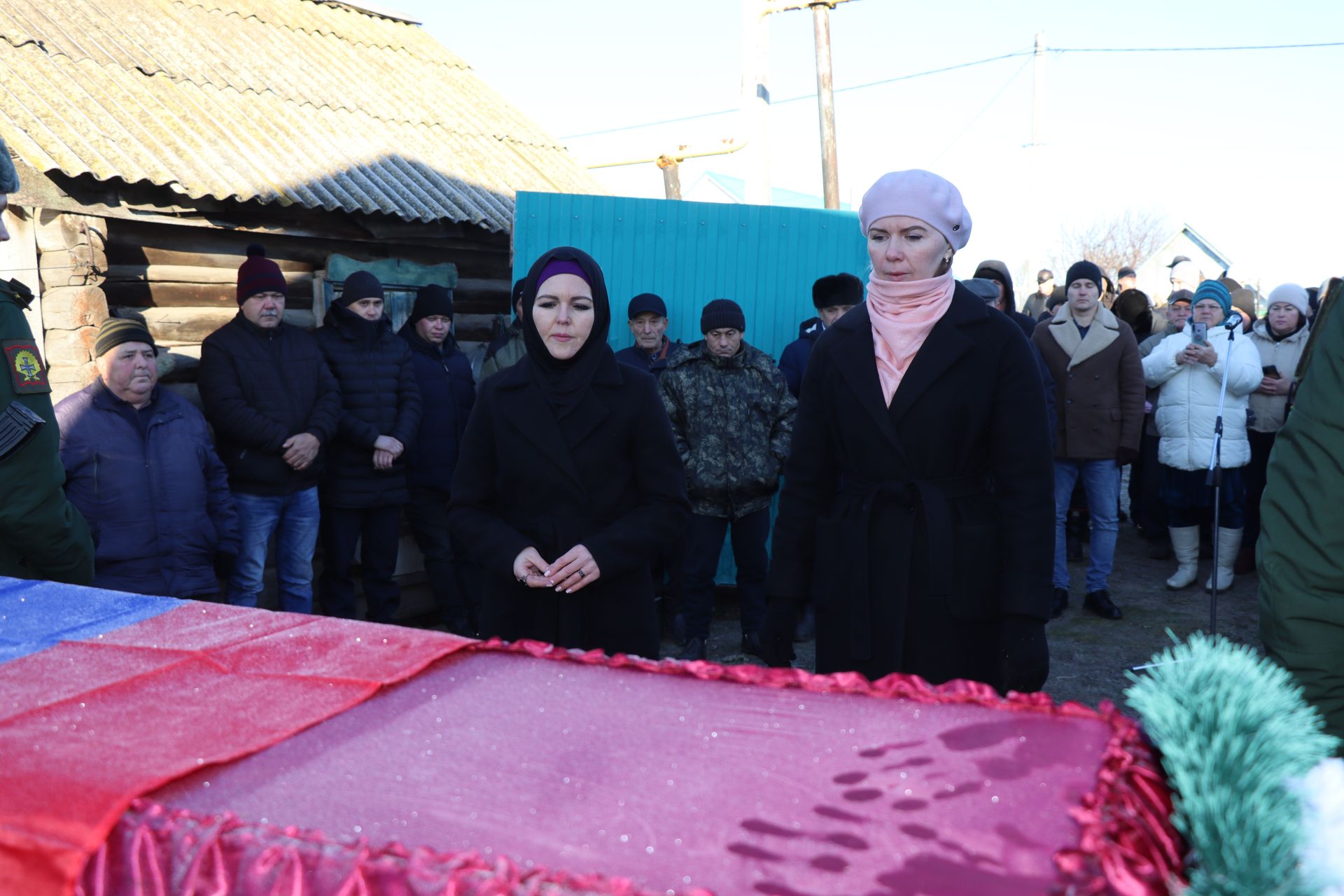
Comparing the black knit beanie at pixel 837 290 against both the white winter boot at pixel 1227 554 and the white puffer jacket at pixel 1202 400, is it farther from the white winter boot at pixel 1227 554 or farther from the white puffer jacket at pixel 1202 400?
the white winter boot at pixel 1227 554

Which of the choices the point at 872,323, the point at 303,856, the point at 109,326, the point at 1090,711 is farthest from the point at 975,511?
the point at 109,326

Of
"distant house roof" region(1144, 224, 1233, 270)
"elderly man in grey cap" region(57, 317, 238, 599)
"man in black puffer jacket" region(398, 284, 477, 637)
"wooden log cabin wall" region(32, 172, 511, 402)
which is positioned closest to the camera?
"elderly man in grey cap" region(57, 317, 238, 599)

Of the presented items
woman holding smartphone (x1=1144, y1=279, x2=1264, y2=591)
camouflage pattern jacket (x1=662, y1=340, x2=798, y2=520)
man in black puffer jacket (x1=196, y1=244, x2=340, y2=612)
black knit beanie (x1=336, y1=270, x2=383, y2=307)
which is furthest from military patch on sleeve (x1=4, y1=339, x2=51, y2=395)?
woman holding smartphone (x1=1144, y1=279, x2=1264, y2=591)

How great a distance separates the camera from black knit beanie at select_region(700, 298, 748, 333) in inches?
242

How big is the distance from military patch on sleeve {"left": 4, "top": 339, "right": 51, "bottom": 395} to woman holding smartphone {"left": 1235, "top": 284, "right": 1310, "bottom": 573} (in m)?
7.51

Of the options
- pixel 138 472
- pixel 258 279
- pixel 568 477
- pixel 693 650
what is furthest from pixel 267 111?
pixel 568 477

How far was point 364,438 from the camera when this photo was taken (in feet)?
19.9

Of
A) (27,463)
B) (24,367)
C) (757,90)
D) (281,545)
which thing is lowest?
(281,545)

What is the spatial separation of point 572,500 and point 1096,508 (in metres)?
5.15

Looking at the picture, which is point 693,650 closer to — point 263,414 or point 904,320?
point 263,414

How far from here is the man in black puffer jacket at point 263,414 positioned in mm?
5590

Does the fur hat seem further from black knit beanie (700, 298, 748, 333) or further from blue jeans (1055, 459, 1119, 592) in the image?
black knit beanie (700, 298, 748, 333)

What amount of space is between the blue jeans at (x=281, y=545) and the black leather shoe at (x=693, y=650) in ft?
7.24

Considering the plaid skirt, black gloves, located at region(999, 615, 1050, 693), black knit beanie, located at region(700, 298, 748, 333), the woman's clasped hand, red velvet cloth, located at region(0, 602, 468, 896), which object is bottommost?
the plaid skirt
